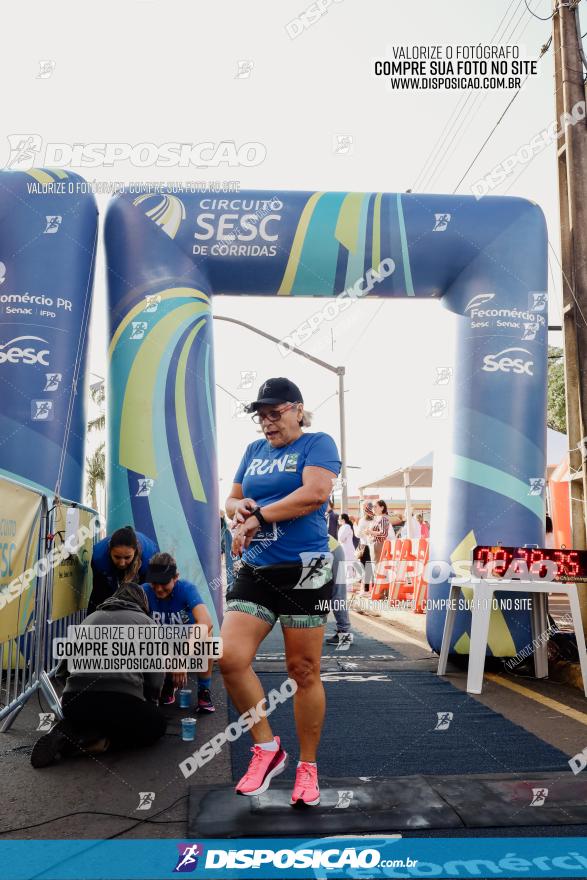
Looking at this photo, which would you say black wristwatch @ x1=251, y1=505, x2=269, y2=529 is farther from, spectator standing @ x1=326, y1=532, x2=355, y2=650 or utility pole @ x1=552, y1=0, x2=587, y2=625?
spectator standing @ x1=326, y1=532, x2=355, y2=650

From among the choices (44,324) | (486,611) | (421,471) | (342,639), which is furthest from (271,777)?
(421,471)

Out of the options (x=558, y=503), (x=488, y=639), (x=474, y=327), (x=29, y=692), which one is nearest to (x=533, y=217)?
(x=474, y=327)

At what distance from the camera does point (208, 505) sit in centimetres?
697

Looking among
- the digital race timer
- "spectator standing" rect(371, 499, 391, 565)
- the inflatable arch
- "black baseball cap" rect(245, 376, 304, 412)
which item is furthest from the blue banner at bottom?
"spectator standing" rect(371, 499, 391, 565)

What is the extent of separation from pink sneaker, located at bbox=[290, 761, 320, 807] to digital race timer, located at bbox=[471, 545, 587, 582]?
3.19m

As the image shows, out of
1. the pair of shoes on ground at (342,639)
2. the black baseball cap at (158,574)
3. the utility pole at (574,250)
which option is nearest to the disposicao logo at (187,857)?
the black baseball cap at (158,574)

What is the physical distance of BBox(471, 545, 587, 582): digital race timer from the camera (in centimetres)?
597

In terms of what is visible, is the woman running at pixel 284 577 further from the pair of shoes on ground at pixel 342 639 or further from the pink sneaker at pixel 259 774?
the pair of shoes on ground at pixel 342 639

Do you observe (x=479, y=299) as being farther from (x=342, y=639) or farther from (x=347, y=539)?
(x=347, y=539)

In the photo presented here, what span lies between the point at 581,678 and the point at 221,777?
3.63 metres

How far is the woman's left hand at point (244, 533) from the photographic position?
3311 mm

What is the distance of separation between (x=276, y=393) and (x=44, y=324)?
12.5 feet

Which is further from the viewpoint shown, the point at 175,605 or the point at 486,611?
the point at 486,611

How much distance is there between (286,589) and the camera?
3410mm
